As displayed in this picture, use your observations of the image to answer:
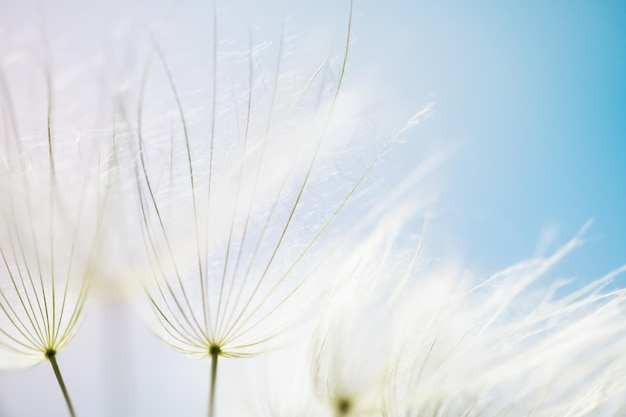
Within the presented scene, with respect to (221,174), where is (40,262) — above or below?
below

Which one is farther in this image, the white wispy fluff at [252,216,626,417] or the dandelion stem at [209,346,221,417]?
the white wispy fluff at [252,216,626,417]

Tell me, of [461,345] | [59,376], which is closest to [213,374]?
[59,376]

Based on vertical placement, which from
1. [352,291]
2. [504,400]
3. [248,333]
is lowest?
[504,400]

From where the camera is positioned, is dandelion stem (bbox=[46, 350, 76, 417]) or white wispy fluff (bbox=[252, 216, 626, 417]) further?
white wispy fluff (bbox=[252, 216, 626, 417])

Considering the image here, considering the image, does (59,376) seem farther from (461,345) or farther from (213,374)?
(461,345)

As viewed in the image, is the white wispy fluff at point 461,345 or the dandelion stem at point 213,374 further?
the white wispy fluff at point 461,345

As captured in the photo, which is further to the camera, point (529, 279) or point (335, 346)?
point (529, 279)

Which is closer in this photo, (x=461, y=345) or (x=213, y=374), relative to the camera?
(x=213, y=374)

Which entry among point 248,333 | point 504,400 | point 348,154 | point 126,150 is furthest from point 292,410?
point 126,150

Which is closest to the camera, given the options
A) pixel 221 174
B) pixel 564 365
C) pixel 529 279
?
pixel 221 174

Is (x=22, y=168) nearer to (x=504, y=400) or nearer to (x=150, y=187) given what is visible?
(x=150, y=187)

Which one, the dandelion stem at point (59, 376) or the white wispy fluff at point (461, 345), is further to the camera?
the white wispy fluff at point (461, 345)
